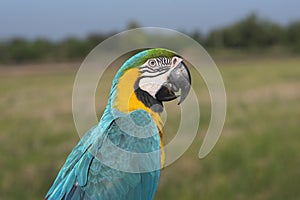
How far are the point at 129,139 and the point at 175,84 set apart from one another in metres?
0.33

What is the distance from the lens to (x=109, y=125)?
186cm

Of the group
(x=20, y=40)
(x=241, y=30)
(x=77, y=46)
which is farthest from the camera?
(x=241, y=30)

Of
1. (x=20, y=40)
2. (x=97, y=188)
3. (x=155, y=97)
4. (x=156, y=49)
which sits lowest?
(x=20, y=40)

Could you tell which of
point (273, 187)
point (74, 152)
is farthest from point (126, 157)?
point (273, 187)

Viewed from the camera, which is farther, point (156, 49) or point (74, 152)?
point (74, 152)

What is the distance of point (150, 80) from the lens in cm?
179

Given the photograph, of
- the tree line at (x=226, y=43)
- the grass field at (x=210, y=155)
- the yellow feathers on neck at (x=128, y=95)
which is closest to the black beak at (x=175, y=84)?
the yellow feathers on neck at (x=128, y=95)

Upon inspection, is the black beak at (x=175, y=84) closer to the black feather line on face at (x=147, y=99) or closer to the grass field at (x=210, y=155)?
the black feather line on face at (x=147, y=99)

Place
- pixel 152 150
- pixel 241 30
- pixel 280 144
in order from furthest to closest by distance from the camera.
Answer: pixel 241 30 < pixel 280 144 < pixel 152 150

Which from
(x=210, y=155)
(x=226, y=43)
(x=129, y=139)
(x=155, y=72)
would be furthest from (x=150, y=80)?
(x=226, y=43)

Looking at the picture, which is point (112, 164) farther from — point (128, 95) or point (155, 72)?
point (155, 72)

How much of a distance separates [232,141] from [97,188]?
509 centimetres

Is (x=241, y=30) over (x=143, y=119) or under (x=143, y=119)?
under

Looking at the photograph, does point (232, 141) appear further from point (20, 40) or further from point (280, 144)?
point (20, 40)
